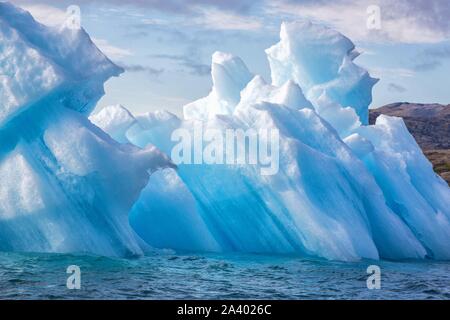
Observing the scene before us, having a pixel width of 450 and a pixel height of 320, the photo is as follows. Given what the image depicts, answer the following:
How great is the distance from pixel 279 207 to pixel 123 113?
556 cm

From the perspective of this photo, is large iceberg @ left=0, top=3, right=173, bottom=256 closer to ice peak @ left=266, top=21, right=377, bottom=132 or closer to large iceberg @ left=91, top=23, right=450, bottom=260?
large iceberg @ left=91, top=23, right=450, bottom=260

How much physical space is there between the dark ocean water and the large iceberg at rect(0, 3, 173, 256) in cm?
73

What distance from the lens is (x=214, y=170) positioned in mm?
22922

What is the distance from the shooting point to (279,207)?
2192cm

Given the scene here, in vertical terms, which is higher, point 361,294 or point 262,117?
point 262,117

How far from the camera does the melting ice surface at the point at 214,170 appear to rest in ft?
58.7

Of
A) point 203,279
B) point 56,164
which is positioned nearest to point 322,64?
point 56,164

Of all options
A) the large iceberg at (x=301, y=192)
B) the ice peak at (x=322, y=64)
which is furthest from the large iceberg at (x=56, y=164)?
the ice peak at (x=322, y=64)

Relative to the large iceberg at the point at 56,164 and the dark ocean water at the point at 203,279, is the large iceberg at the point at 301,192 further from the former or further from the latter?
the large iceberg at the point at 56,164

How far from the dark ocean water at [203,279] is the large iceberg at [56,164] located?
73cm
